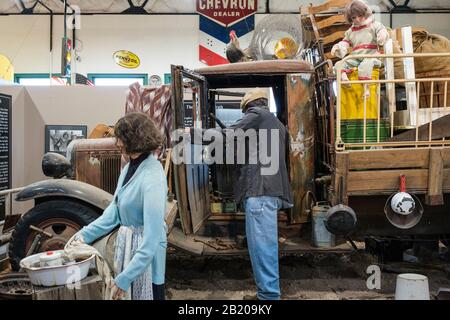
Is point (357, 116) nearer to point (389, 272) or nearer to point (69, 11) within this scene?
point (389, 272)

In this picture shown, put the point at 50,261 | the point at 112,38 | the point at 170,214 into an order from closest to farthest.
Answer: the point at 50,261 < the point at 170,214 < the point at 112,38

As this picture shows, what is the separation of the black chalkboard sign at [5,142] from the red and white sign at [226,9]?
5.86m

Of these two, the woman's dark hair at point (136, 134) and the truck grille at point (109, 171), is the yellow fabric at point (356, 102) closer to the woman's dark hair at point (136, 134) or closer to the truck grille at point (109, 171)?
the woman's dark hair at point (136, 134)

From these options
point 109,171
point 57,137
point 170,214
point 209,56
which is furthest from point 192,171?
point 209,56

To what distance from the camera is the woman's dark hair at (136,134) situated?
223cm

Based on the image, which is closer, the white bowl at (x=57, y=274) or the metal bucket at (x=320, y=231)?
the white bowl at (x=57, y=274)

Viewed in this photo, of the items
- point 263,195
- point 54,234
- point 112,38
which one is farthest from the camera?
point 112,38

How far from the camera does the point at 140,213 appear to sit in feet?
7.37

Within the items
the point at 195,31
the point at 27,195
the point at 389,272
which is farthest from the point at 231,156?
the point at 195,31

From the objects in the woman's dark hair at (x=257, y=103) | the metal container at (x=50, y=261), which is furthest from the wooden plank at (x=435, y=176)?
the metal container at (x=50, y=261)

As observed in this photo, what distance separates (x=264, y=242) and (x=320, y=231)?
2.24 ft

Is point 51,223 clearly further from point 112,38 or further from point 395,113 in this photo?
point 112,38

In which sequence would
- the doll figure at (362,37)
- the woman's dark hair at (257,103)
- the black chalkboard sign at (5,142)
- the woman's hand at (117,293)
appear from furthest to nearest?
1. the black chalkboard sign at (5,142)
2. the doll figure at (362,37)
3. the woman's dark hair at (257,103)
4. the woman's hand at (117,293)

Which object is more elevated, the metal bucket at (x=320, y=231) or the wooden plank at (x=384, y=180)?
the wooden plank at (x=384, y=180)
